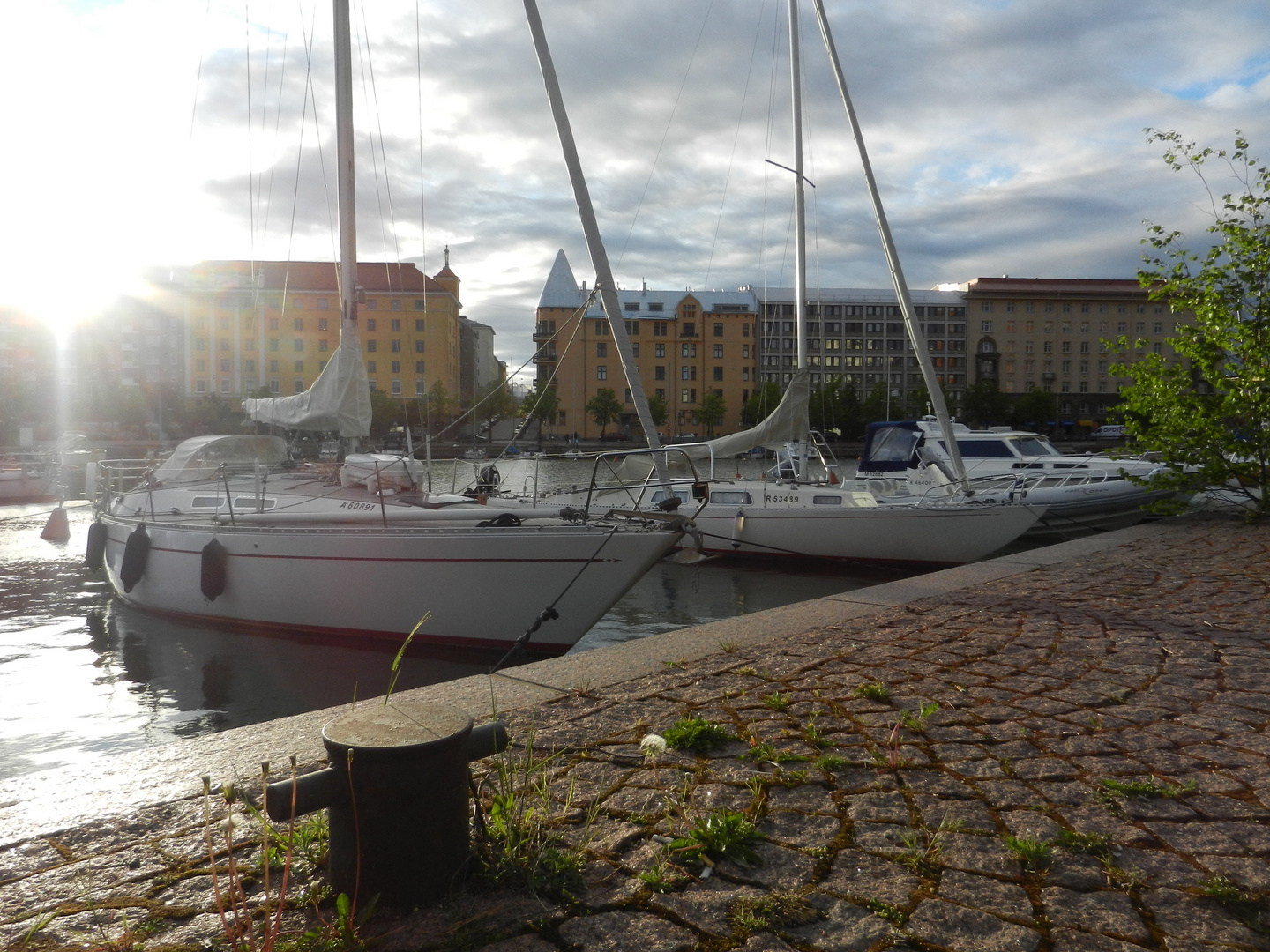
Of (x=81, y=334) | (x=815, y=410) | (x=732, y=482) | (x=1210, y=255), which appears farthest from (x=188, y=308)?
(x=1210, y=255)

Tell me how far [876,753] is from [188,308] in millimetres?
102576

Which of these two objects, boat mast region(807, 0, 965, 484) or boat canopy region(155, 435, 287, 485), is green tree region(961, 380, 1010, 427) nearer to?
boat mast region(807, 0, 965, 484)

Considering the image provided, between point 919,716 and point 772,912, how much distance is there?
1.82m

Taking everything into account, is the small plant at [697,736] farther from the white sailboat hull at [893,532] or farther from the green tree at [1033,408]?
the green tree at [1033,408]

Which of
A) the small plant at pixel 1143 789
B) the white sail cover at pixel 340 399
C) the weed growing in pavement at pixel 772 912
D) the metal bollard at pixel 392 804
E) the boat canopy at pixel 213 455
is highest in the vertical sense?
the white sail cover at pixel 340 399

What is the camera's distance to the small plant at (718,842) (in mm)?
2658

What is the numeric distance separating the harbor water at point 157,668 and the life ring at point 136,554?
643mm

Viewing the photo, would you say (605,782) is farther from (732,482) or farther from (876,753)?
(732,482)

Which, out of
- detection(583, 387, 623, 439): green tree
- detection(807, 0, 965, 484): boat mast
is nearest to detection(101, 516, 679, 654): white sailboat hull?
detection(807, 0, 965, 484): boat mast

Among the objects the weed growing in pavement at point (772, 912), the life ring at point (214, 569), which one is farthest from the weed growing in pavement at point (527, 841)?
the life ring at point (214, 569)

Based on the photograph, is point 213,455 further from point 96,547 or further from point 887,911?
point 887,911

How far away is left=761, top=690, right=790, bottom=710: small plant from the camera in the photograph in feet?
13.5

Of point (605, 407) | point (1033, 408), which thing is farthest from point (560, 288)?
point (1033, 408)

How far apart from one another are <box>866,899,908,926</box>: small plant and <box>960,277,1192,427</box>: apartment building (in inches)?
4476
